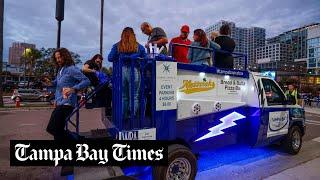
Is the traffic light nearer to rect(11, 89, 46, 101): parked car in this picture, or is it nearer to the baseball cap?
the baseball cap

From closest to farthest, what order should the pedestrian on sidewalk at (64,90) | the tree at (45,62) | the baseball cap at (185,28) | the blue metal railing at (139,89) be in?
the blue metal railing at (139,89) < the pedestrian on sidewalk at (64,90) < the baseball cap at (185,28) < the tree at (45,62)

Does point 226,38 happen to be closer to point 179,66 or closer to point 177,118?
point 179,66

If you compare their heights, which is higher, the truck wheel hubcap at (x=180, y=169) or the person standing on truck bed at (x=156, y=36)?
the person standing on truck bed at (x=156, y=36)

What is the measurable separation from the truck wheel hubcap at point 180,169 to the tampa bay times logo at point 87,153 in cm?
26

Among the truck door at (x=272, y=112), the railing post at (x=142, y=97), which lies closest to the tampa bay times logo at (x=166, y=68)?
the railing post at (x=142, y=97)

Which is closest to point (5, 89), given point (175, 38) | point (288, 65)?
point (175, 38)

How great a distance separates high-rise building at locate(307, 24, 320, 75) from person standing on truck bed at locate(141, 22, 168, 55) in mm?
100406

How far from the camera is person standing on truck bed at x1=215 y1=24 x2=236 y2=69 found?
243 inches

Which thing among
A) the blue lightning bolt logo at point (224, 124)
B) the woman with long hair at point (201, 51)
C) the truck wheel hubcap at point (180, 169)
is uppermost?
the woman with long hair at point (201, 51)

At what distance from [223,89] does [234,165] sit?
170cm

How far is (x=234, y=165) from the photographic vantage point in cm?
639

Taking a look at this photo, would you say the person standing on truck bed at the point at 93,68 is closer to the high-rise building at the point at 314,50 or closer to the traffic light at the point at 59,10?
the traffic light at the point at 59,10

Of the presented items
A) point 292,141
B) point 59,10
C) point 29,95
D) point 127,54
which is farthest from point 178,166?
point 29,95

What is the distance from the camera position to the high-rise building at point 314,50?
95875 mm
